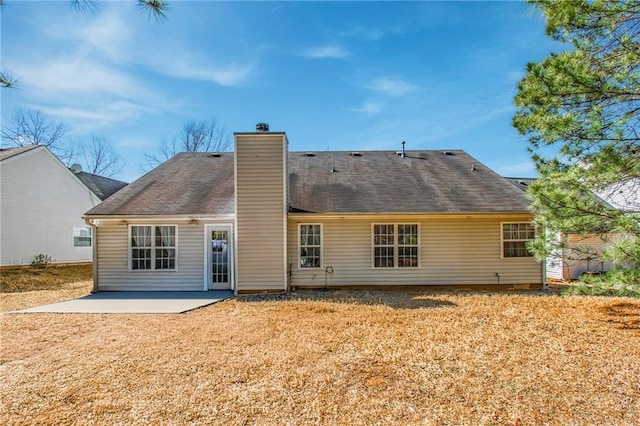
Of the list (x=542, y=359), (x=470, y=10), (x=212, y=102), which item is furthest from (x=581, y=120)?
(x=212, y=102)

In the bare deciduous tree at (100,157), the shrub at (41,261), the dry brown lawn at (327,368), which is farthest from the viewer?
the bare deciduous tree at (100,157)

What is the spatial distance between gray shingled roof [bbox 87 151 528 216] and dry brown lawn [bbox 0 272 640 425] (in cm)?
421

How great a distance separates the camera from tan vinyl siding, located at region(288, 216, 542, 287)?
441 inches

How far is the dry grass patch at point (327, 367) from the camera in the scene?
3.55 m

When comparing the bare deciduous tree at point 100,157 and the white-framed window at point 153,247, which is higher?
the bare deciduous tree at point 100,157

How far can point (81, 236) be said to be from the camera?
19.6 meters

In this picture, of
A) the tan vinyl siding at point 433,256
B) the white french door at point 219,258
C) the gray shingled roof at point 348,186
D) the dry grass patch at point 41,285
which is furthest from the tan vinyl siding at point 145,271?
the tan vinyl siding at point 433,256

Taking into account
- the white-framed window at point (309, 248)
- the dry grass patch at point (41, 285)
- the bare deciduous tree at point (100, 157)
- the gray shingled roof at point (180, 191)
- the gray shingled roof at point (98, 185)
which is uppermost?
the bare deciduous tree at point (100, 157)

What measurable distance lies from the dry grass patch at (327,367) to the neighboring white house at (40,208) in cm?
1107

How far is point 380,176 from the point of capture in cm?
1341

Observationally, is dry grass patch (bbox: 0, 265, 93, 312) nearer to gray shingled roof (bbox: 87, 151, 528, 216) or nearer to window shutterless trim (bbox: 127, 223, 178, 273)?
window shutterless trim (bbox: 127, 223, 178, 273)

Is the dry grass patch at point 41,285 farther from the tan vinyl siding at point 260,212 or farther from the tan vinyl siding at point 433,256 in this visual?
the tan vinyl siding at point 433,256

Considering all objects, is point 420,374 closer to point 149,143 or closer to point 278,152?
point 278,152

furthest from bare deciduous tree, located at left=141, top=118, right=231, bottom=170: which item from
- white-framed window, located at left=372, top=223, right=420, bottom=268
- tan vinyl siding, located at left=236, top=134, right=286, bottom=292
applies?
white-framed window, located at left=372, top=223, right=420, bottom=268
